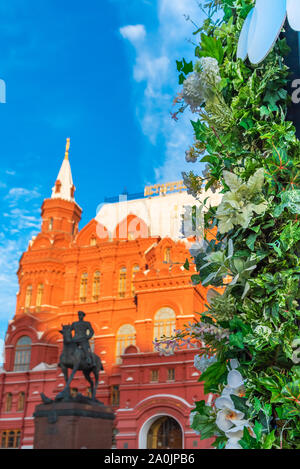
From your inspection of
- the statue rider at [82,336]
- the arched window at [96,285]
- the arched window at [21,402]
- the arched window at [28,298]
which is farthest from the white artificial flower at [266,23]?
the arched window at [28,298]

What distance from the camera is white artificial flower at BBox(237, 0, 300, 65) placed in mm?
1487

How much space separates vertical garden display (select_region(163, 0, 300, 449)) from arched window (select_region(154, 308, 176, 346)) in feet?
71.9

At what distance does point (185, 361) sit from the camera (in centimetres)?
2172

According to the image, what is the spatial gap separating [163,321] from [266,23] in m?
22.8

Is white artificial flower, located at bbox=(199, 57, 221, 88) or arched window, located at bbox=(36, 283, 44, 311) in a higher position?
arched window, located at bbox=(36, 283, 44, 311)

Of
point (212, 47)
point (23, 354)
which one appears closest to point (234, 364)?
point (212, 47)

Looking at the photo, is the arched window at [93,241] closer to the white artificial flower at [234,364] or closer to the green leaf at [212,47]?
the green leaf at [212,47]

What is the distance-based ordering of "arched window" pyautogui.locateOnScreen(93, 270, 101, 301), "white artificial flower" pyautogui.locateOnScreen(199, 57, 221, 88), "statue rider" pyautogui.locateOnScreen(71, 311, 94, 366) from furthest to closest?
"arched window" pyautogui.locateOnScreen(93, 270, 101, 301) → "statue rider" pyautogui.locateOnScreen(71, 311, 94, 366) → "white artificial flower" pyautogui.locateOnScreen(199, 57, 221, 88)

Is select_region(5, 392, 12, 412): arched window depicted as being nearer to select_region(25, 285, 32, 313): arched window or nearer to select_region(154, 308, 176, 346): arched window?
select_region(25, 285, 32, 313): arched window

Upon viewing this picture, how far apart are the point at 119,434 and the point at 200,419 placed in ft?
70.5

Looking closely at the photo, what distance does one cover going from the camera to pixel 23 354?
28312 millimetres

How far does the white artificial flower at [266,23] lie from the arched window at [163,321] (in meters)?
22.3

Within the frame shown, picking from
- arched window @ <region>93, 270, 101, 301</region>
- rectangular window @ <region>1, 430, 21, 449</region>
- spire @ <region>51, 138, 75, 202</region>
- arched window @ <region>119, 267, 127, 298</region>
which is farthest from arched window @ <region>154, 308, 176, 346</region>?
spire @ <region>51, 138, 75, 202</region>

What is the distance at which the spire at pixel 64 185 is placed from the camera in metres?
33.0
